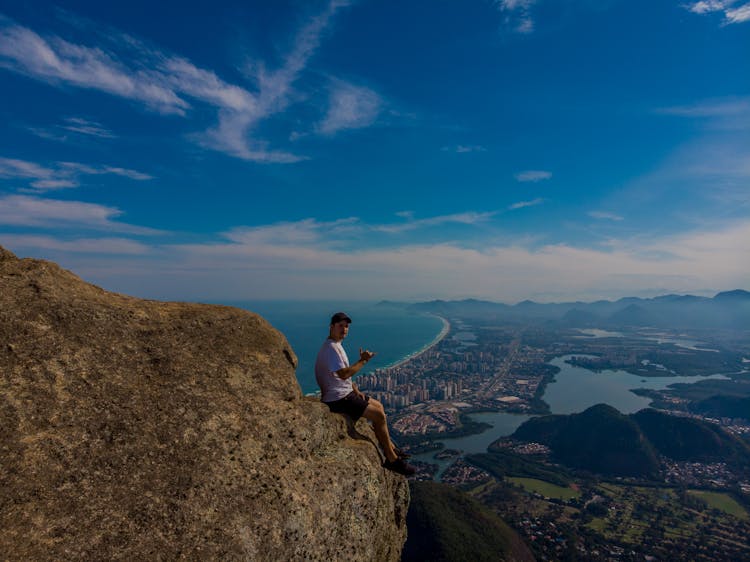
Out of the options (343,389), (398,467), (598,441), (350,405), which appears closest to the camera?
(343,389)

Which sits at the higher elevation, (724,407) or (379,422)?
(379,422)

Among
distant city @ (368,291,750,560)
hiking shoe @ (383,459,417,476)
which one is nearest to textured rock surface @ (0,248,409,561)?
hiking shoe @ (383,459,417,476)

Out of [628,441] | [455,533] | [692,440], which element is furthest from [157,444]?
[692,440]

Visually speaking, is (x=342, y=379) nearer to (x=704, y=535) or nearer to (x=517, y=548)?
(x=517, y=548)

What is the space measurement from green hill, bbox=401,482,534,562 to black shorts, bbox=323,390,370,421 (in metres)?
50.5

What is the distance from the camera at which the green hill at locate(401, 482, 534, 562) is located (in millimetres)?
49062

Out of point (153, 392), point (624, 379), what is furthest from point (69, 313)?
point (624, 379)

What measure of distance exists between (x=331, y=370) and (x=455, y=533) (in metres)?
55.4

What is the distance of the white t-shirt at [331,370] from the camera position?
8.68 m

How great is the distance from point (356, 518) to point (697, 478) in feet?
386

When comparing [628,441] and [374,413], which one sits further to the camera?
[628,441]

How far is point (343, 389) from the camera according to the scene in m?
9.06

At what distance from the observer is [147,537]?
481 cm

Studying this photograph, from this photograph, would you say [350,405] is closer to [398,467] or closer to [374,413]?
[374,413]
